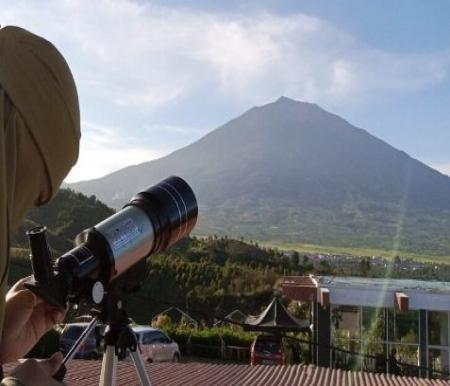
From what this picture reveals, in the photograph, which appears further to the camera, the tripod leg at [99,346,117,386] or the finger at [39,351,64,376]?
the tripod leg at [99,346,117,386]

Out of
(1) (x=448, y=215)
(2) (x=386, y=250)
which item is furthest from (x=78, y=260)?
(1) (x=448, y=215)

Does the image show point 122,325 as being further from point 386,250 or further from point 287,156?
point 287,156

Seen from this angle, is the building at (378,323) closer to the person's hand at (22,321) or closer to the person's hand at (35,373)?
the person's hand at (22,321)

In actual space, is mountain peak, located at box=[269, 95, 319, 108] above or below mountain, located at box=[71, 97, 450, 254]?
above

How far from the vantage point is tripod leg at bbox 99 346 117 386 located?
1.82 metres

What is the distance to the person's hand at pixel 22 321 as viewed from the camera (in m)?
0.95

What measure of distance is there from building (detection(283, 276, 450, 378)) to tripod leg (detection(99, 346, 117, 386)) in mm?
11916

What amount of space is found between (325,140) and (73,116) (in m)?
170

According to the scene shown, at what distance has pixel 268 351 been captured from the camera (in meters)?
13.6

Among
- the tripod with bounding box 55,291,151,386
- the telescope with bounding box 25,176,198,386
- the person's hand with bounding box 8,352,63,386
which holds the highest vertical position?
the telescope with bounding box 25,176,198,386

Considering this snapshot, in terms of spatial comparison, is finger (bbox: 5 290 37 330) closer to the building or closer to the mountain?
the building

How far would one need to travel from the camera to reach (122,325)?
199 centimetres

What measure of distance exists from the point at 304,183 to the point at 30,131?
140 metres

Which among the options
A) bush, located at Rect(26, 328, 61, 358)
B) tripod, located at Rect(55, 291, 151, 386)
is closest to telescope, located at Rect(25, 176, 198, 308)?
tripod, located at Rect(55, 291, 151, 386)
